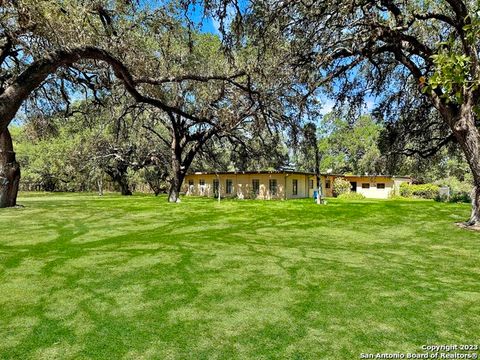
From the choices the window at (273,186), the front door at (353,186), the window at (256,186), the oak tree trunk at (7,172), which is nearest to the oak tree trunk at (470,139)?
the oak tree trunk at (7,172)

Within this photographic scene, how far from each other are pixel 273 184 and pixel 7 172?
19571mm

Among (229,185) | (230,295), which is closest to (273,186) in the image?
(229,185)

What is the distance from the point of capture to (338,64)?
11477mm

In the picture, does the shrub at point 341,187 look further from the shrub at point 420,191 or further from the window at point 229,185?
the window at point 229,185

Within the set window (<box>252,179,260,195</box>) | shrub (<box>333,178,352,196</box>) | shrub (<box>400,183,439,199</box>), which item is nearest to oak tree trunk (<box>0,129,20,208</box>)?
window (<box>252,179,260,195</box>)

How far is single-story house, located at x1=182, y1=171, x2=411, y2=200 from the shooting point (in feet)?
93.9

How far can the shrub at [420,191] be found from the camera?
1266 inches

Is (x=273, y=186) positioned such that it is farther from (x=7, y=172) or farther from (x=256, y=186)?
(x=7, y=172)

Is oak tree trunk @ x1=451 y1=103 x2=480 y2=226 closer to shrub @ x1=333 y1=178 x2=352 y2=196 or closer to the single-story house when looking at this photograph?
the single-story house

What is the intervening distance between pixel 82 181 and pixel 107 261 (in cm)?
3708

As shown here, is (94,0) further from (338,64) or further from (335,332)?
(335,332)

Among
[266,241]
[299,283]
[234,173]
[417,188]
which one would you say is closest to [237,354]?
[299,283]

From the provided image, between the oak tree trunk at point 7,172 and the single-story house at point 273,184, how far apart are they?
14562mm

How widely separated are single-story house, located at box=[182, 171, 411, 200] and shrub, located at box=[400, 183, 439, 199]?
83cm
